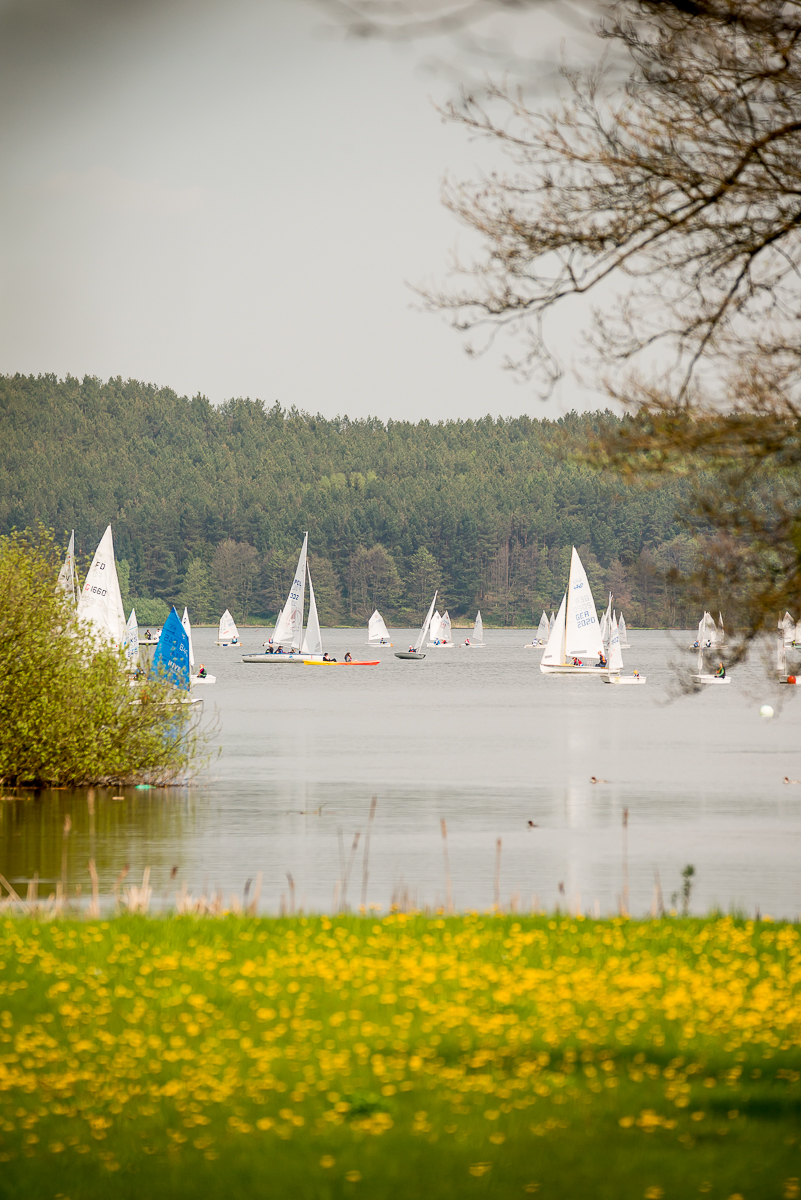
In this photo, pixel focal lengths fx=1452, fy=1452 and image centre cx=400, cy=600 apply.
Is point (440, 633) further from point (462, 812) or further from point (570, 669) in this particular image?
point (462, 812)

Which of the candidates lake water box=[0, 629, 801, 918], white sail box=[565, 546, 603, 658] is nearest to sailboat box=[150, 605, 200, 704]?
lake water box=[0, 629, 801, 918]

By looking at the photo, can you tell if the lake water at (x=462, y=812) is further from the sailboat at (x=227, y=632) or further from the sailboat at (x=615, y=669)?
the sailboat at (x=227, y=632)

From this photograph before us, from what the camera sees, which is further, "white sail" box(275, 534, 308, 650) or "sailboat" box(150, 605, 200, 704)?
"white sail" box(275, 534, 308, 650)

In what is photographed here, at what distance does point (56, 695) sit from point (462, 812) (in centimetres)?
1141

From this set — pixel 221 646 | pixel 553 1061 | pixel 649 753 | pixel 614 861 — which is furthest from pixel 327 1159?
pixel 221 646

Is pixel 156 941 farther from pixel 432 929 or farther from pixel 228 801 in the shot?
pixel 228 801

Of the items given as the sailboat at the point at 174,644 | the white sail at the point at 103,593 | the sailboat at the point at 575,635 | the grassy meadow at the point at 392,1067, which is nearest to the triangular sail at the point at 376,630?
the sailboat at the point at 575,635

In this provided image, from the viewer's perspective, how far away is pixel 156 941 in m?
12.5

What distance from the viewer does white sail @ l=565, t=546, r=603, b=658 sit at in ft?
257

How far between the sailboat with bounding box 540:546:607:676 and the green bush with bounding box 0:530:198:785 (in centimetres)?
4933

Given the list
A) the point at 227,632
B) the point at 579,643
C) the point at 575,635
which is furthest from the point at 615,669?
the point at 227,632

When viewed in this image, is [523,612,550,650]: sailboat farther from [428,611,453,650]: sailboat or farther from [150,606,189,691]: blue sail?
[150,606,189,691]: blue sail

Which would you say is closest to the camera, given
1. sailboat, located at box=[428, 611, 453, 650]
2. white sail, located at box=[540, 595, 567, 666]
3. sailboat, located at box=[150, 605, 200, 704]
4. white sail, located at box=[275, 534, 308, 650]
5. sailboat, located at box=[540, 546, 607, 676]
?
sailboat, located at box=[150, 605, 200, 704]

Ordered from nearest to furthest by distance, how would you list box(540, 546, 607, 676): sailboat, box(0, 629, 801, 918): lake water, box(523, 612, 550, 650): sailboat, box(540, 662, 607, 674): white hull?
box(0, 629, 801, 918): lake water → box(540, 546, 607, 676): sailboat → box(540, 662, 607, 674): white hull → box(523, 612, 550, 650): sailboat
